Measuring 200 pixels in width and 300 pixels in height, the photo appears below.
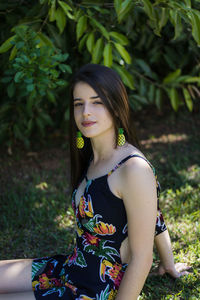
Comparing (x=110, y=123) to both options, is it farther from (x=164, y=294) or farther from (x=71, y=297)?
(x=164, y=294)

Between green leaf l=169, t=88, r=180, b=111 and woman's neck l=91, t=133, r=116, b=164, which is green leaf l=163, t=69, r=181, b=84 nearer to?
green leaf l=169, t=88, r=180, b=111

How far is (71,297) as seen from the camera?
185cm

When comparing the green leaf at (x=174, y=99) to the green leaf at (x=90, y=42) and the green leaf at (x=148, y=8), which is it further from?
the green leaf at (x=148, y=8)

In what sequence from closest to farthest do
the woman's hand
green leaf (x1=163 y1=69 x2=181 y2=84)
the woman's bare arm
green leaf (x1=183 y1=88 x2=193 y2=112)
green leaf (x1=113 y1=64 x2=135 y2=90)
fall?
1. the woman's bare arm
2. the woman's hand
3. green leaf (x1=113 y1=64 x2=135 y2=90)
4. green leaf (x1=183 y1=88 x2=193 y2=112)
5. green leaf (x1=163 y1=69 x2=181 y2=84)

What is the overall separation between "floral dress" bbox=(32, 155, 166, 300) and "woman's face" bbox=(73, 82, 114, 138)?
0.18 m

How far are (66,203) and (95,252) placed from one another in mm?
1447

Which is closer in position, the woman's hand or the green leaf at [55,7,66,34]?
the woman's hand

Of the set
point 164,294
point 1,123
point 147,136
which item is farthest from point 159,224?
point 147,136

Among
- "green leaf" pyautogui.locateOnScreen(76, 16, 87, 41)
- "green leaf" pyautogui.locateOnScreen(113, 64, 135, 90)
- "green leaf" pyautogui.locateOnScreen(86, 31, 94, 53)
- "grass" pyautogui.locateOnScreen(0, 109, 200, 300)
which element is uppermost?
"green leaf" pyautogui.locateOnScreen(76, 16, 87, 41)

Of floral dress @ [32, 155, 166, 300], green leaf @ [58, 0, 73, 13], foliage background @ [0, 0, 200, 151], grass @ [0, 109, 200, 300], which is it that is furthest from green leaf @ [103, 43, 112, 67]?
floral dress @ [32, 155, 166, 300]

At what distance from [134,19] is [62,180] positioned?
149 cm

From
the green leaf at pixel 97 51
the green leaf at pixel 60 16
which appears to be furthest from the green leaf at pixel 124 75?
the green leaf at pixel 60 16

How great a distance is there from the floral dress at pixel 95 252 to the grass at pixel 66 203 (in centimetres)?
47

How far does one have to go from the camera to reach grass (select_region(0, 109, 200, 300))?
254 cm
